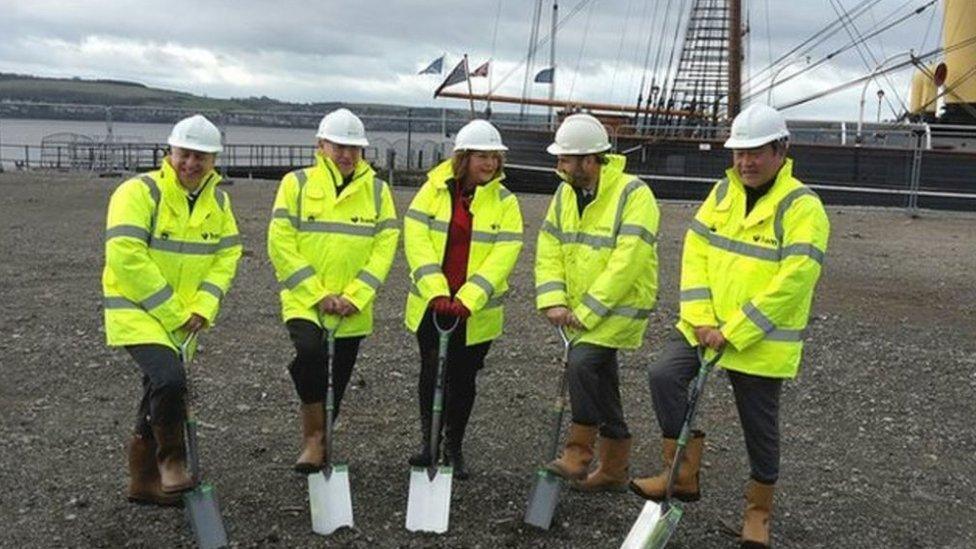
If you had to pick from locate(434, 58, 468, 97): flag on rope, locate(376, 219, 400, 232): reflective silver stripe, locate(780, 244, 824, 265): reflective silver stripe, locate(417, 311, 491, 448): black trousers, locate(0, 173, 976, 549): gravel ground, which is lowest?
locate(0, 173, 976, 549): gravel ground

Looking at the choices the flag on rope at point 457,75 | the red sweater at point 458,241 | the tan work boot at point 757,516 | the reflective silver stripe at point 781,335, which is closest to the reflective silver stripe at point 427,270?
the red sweater at point 458,241

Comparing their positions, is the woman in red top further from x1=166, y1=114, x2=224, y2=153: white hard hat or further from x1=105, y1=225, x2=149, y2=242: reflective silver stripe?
x1=105, y1=225, x2=149, y2=242: reflective silver stripe

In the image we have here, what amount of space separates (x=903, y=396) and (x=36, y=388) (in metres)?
6.45

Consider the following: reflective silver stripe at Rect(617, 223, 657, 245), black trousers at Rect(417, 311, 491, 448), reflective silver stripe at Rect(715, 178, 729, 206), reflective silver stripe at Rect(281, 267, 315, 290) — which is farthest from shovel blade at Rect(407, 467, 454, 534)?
reflective silver stripe at Rect(715, 178, 729, 206)

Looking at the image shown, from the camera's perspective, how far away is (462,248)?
211 inches

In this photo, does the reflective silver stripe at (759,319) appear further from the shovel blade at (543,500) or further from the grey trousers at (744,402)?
the shovel blade at (543,500)

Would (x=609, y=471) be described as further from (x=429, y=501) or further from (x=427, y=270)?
(x=427, y=270)

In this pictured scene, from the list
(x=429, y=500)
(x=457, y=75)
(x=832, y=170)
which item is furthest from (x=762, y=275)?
(x=457, y=75)

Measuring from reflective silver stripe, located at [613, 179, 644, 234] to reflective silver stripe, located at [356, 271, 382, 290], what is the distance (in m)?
1.34

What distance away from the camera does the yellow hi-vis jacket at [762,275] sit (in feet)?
14.8

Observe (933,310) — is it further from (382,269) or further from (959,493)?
(382,269)

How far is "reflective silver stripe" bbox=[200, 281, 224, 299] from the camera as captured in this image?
16.5ft

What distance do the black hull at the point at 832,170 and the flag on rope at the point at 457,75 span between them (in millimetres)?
2904

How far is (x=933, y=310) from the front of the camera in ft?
34.6
